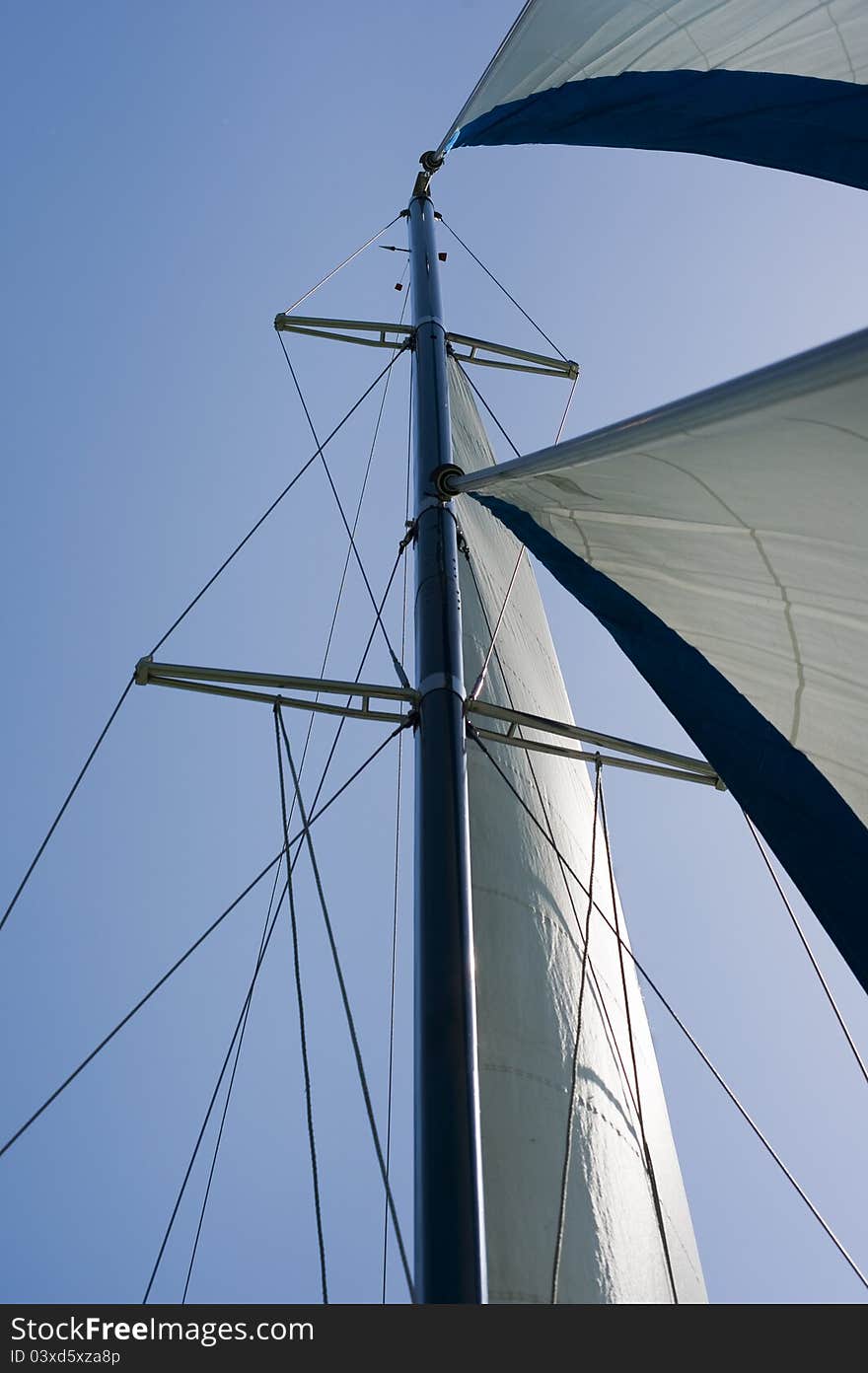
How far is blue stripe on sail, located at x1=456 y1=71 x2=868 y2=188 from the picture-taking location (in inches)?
171

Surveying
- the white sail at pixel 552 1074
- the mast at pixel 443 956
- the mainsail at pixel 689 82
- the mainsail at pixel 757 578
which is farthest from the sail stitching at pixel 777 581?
the mainsail at pixel 689 82

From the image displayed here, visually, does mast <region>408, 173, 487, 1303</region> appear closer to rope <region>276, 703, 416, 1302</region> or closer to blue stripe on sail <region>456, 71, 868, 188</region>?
rope <region>276, 703, 416, 1302</region>

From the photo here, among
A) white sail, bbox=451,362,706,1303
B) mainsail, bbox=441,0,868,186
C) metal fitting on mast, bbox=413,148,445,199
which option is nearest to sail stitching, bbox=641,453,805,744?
white sail, bbox=451,362,706,1303

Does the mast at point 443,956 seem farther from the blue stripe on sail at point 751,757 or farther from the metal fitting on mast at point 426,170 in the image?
the metal fitting on mast at point 426,170

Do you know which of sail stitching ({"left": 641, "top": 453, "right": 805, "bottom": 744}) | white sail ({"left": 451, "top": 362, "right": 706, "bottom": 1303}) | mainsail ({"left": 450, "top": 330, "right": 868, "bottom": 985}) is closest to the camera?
mainsail ({"left": 450, "top": 330, "right": 868, "bottom": 985})

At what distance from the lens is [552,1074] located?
363cm

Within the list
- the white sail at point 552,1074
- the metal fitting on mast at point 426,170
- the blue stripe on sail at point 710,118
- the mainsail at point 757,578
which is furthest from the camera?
the metal fitting on mast at point 426,170

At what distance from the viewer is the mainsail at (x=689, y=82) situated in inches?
178

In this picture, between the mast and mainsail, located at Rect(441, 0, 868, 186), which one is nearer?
the mast

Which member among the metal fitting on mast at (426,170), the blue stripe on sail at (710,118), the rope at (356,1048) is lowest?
the rope at (356,1048)

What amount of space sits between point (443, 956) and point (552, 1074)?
1074 mm

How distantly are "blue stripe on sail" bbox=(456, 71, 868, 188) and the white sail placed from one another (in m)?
2.46

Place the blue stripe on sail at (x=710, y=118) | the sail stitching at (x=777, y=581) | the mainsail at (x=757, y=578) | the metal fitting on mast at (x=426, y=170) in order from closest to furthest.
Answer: the mainsail at (x=757, y=578) < the sail stitching at (x=777, y=581) < the blue stripe on sail at (x=710, y=118) < the metal fitting on mast at (x=426, y=170)
